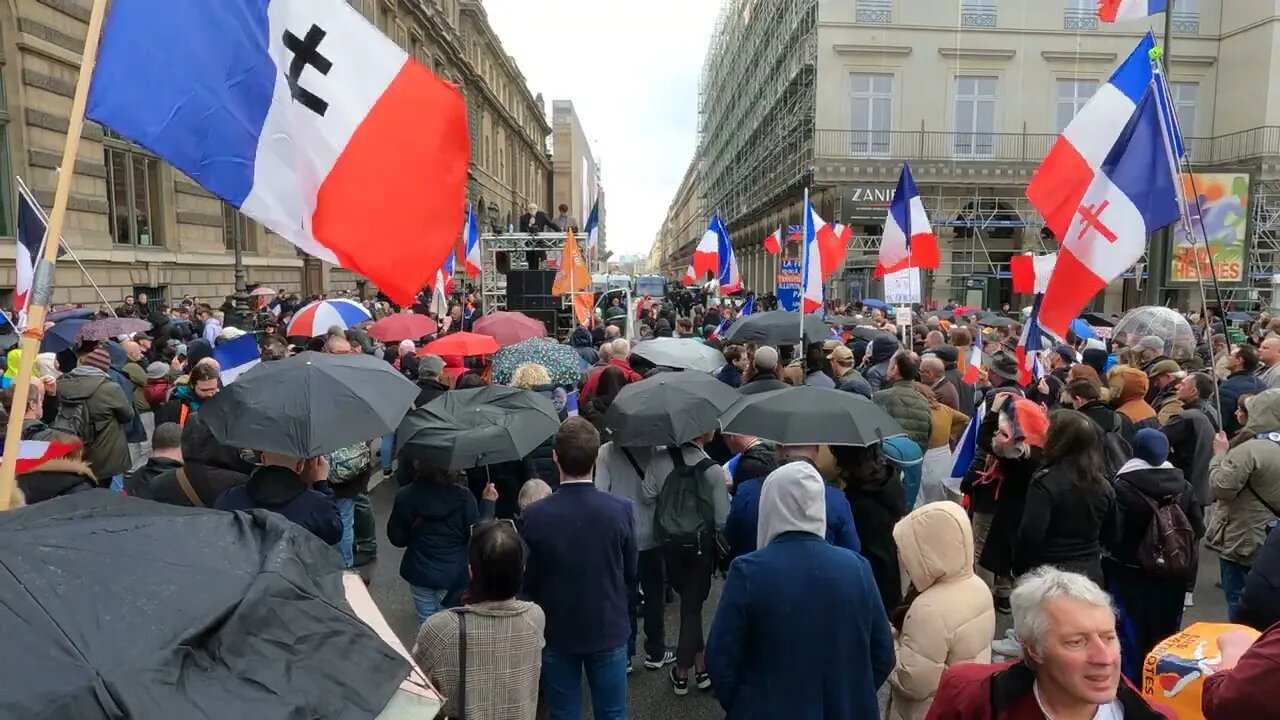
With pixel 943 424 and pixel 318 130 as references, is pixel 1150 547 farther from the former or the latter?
pixel 318 130

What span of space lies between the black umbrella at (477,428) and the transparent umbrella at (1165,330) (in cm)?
834

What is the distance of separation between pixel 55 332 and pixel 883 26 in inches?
1082

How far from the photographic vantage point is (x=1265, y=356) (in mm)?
7441

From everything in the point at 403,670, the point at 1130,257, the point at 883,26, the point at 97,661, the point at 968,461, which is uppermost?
the point at 883,26

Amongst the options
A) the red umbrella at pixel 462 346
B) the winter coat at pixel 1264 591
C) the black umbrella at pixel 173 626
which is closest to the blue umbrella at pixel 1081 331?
the red umbrella at pixel 462 346

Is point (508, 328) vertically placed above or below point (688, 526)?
above

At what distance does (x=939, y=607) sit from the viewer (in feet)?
9.64

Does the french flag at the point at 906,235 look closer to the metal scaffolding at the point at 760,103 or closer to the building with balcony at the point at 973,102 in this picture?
the building with balcony at the point at 973,102

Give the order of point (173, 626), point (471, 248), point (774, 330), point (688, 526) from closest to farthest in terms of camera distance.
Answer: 1. point (173, 626)
2. point (688, 526)
3. point (774, 330)
4. point (471, 248)

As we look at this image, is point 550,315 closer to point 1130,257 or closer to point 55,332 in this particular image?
point 55,332

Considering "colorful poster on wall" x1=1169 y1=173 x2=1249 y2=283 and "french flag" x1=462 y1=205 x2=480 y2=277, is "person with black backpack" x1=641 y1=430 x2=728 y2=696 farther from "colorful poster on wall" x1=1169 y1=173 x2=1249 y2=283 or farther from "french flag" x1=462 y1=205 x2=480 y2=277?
"colorful poster on wall" x1=1169 y1=173 x2=1249 y2=283

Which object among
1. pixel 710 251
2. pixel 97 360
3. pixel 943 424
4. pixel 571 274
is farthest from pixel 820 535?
pixel 710 251

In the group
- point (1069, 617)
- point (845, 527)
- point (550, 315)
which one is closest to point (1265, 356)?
point (845, 527)

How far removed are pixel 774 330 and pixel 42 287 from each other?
26.5 feet
